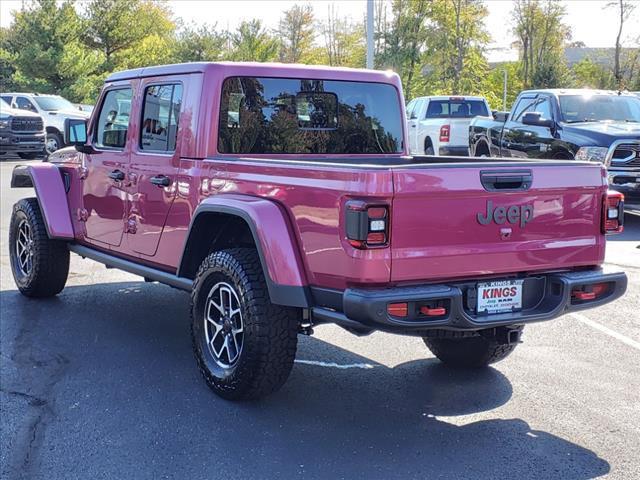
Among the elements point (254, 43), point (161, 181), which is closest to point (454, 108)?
point (161, 181)

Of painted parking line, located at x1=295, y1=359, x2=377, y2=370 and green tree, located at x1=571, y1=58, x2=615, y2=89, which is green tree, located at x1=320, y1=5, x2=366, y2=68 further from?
painted parking line, located at x1=295, y1=359, x2=377, y2=370

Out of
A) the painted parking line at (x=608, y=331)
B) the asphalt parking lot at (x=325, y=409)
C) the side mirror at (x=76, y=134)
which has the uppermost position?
the side mirror at (x=76, y=134)

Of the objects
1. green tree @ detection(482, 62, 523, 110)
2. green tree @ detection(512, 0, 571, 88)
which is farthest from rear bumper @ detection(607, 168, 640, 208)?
green tree @ detection(482, 62, 523, 110)

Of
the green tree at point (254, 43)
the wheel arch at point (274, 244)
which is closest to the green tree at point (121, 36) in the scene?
the green tree at point (254, 43)

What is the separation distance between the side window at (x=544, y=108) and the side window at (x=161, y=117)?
7.94 m

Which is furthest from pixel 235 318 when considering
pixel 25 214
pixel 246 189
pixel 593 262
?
pixel 25 214

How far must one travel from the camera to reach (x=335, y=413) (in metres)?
4.32

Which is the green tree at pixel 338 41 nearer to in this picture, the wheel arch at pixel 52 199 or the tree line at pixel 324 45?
the tree line at pixel 324 45

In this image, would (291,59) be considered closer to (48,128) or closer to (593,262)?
(48,128)

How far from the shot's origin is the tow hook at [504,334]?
425 centimetres

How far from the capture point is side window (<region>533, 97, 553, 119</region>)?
1197cm

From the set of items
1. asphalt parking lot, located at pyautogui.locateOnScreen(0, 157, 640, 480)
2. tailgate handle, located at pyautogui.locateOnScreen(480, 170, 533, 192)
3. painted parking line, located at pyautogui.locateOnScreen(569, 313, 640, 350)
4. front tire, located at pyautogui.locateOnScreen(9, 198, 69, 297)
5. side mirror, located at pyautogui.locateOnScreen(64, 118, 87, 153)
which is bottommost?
painted parking line, located at pyautogui.locateOnScreen(569, 313, 640, 350)

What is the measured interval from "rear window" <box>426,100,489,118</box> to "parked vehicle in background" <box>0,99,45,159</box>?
37.7ft

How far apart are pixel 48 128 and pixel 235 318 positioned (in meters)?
21.7
